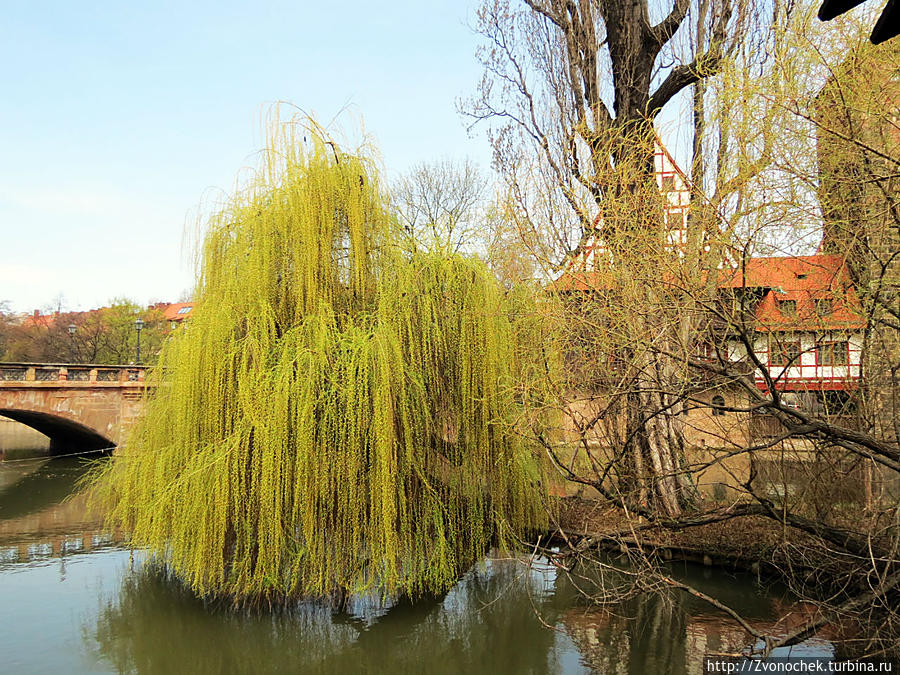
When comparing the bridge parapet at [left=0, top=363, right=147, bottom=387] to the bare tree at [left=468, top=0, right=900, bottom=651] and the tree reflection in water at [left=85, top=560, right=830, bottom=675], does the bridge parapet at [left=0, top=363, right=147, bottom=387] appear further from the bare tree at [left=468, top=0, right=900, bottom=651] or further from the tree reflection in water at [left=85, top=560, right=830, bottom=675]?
the bare tree at [left=468, top=0, right=900, bottom=651]

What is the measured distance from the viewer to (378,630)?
6.70 metres

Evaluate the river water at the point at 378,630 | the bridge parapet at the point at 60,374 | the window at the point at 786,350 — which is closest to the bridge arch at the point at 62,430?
the bridge parapet at the point at 60,374

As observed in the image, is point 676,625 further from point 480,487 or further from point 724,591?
point 480,487

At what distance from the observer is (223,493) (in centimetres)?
606

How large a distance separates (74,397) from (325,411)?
17483 millimetres

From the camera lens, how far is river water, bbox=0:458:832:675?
20.3 ft

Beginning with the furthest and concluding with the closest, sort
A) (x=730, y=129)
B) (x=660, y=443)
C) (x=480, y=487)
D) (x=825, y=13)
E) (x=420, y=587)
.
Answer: (x=660, y=443), (x=480, y=487), (x=420, y=587), (x=730, y=129), (x=825, y=13)

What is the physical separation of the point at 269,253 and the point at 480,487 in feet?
10.9

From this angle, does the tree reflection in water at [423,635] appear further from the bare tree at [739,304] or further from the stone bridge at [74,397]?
the stone bridge at [74,397]

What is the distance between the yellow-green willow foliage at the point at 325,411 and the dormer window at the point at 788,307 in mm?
2761

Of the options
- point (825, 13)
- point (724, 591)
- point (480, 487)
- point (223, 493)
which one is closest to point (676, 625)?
point (724, 591)

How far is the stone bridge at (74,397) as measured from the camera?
1933cm

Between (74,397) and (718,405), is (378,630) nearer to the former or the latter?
(718,405)

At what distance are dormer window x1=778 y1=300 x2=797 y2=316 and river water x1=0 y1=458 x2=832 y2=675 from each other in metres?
3.02
